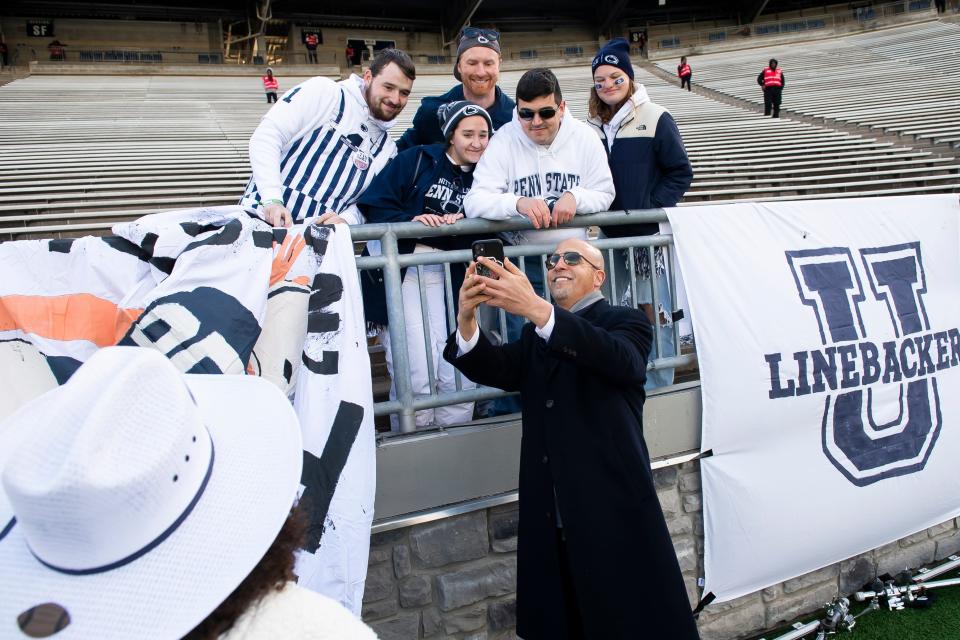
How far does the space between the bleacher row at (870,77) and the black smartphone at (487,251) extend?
14.0 m

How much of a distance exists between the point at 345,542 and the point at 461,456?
643 millimetres

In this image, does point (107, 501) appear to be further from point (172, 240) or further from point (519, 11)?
point (519, 11)

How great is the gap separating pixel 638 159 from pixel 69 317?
277cm

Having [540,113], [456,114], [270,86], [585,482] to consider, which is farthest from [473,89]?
[270,86]

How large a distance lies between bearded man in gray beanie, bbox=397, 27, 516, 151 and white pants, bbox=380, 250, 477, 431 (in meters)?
0.80

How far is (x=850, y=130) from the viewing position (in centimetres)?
1509

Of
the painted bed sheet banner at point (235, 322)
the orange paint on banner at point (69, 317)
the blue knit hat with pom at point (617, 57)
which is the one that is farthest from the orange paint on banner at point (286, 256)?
the blue knit hat with pom at point (617, 57)

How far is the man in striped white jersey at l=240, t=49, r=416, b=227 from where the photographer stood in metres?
3.19

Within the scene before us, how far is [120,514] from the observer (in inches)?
36.8

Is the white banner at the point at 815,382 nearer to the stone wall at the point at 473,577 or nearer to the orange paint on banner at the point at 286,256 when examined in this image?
the stone wall at the point at 473,577

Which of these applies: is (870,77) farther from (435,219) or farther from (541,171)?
(435,219)

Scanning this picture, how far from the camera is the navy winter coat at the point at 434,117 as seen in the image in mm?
3482

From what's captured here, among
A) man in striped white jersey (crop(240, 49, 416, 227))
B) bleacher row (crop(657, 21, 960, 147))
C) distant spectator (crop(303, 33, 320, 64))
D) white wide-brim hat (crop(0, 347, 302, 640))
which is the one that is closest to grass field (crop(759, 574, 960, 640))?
man in striped white jersey (crop(240, 49, 416, 227))

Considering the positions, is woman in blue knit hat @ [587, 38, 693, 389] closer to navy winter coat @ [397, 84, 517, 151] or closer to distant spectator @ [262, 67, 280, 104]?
navy winter coat @ [397, 84, 517, 151]
